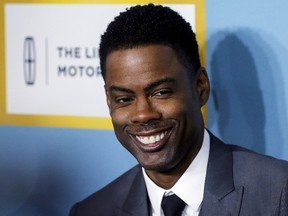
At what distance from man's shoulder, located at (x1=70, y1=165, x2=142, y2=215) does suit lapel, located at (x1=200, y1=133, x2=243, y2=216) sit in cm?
19

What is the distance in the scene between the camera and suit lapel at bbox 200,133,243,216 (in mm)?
1291

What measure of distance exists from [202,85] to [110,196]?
333mm

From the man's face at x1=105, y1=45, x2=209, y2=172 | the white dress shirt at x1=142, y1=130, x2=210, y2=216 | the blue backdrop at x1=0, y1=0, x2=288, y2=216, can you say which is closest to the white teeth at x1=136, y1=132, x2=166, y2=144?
the man's face at x1=105, y1=45, x2=209, y2=172

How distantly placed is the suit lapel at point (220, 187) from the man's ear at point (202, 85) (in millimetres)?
100

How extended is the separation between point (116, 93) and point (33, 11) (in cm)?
47

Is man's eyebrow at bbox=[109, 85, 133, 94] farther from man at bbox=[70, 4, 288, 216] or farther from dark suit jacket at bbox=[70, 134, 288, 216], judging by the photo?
dark suit jacket at bbox=[70, 134, 288, 216]

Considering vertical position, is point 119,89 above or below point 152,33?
below

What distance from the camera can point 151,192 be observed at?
1.39 meters

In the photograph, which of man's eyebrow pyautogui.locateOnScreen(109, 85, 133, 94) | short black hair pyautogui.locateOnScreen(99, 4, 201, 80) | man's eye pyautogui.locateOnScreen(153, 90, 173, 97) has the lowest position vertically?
man's eye pyautogui.locateOnScreen(153, 90, 173, 97)

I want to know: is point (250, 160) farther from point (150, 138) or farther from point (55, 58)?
point (55, 58)

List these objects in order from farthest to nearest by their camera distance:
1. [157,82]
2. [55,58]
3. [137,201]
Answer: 1. [55,58]
2. [137,201]
3. [157,82]

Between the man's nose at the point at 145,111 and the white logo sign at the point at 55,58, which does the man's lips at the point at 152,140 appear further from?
the white logo sign at the point at 55,58

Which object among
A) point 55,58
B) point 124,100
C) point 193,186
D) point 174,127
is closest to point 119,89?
point 124,100

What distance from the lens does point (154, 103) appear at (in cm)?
127
